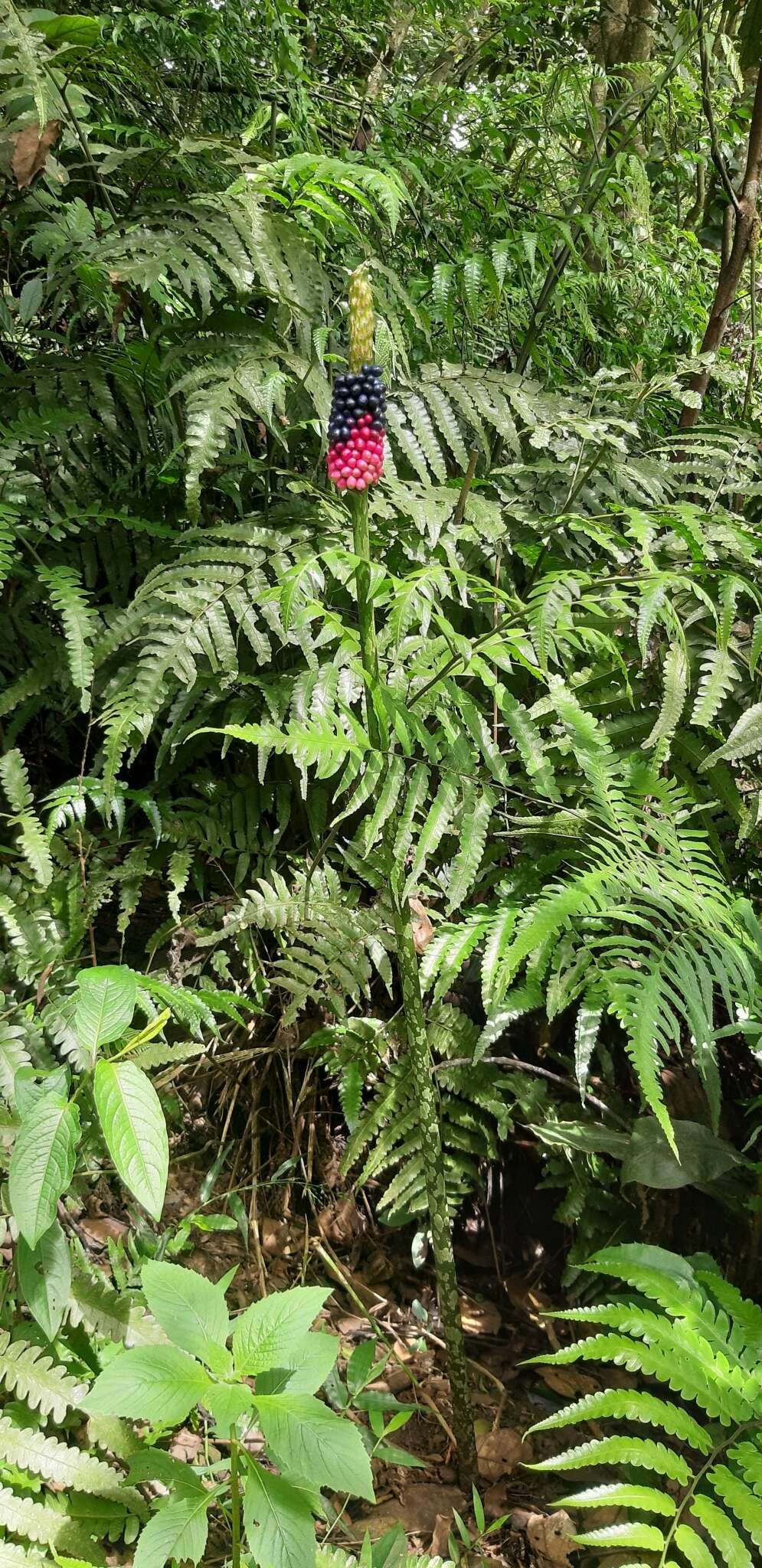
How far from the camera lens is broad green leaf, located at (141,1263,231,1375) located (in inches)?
42.7

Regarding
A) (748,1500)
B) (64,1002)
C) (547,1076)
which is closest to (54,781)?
(64,1002)

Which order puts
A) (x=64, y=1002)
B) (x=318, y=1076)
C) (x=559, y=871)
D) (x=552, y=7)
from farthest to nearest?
1. (x=552, y=7)
2. (x=318, y=1076)
3. (x=559, y=871)
4. (x=64, y=1002)

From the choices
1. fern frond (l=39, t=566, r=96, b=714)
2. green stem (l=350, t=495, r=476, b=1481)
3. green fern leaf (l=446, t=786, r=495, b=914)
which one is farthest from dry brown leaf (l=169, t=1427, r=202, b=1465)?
fern frond (l=39, t=566, r=96, b=714)

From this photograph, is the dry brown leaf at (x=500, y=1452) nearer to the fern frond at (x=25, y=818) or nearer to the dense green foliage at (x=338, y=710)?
the dense green foliage at (x=338, y=710)

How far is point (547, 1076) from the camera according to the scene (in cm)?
188

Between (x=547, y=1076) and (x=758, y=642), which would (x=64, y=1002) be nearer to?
(x=547, y=1076)

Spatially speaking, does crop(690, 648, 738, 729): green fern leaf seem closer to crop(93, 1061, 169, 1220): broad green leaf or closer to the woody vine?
the woody vine

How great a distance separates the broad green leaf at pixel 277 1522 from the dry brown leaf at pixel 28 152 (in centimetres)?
196

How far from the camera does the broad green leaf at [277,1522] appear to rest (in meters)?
1.00

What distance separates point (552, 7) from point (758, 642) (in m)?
4.37

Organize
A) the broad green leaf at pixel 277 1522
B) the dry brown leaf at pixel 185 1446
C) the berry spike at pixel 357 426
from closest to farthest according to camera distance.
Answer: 1. the broad green leaf at pixel 277 1522
2. the berry spike at pixel 357 426
3. the dry brown leaf at pixel 185 1446

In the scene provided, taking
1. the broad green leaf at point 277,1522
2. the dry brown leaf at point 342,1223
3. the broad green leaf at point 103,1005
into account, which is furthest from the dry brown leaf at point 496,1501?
the broad green leaf at point 103,1005

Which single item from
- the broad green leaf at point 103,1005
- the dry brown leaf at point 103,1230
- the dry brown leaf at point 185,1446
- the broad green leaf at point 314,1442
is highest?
the broad green leaf at point 103,1005

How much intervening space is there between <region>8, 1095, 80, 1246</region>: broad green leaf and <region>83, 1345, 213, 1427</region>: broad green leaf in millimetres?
169
